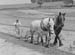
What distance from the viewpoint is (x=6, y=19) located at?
5.67 m

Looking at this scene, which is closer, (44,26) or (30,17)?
(44,26)

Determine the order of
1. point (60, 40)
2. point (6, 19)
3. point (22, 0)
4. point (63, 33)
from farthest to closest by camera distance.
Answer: point (6, 19) → point (22, 0) → point (63, 33) → point (60, 40)

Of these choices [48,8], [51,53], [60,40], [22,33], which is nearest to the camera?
[51,53]

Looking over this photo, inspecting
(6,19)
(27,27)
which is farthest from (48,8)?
(6,19)

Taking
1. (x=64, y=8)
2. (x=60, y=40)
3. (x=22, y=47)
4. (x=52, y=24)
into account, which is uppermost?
(x=64, y=8)

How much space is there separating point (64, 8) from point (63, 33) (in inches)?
27.0

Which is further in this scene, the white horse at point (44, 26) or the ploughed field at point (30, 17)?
the ploughed field at point (30, 17)

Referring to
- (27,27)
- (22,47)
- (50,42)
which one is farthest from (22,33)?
(50,42)

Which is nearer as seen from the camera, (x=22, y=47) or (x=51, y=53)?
(x=51, y=53)

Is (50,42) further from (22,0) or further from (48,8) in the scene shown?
(22,0)

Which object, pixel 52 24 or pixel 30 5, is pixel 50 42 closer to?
pixel 52 24

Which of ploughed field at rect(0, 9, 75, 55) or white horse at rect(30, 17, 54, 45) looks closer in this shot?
white horse at rect(30, 17, 54, 45)

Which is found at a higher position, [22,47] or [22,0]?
[22,0]

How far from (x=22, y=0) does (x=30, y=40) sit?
1683mm
